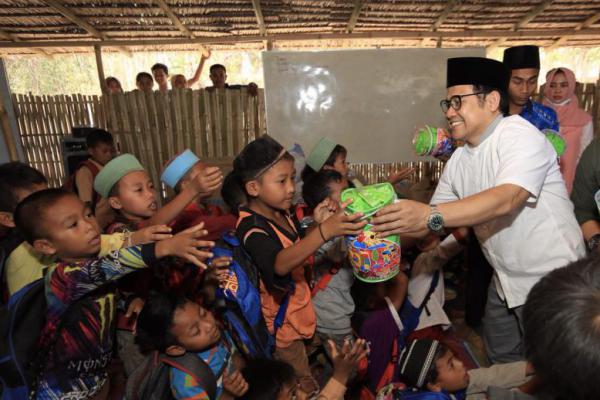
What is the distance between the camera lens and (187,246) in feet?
4.18

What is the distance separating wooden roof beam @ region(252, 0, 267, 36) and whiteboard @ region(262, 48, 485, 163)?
104cm

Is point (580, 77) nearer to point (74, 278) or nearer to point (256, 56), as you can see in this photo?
point (256, 56)

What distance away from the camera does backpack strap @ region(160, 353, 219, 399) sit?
1.58 metres

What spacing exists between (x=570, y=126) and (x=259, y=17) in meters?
4.20

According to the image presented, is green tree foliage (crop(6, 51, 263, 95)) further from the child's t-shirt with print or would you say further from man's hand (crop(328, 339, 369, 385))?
man's hand (crop(328, 339, 369, 385))

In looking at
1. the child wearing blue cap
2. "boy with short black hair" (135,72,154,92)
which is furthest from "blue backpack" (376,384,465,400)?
"boy with short black hair" (135,72,154,92)

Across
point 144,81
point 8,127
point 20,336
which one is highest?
point 144,81

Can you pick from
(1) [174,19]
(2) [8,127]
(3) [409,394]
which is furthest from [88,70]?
(3) [409,394]

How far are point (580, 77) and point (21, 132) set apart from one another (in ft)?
39.5

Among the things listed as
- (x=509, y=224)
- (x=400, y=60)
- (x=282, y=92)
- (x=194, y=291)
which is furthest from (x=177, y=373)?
(x=400, y=60)

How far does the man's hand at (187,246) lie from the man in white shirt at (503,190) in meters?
0.72

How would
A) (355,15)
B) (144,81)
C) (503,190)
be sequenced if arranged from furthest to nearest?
(144,81) → (355,15) → (503,190)

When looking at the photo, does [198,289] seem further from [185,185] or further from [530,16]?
[530,16]

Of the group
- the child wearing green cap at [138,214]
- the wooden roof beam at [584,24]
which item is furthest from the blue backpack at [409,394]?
the wooden roof beam at [584,24]
